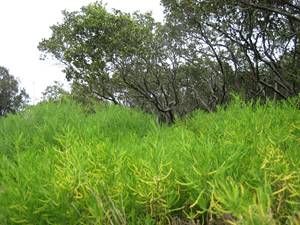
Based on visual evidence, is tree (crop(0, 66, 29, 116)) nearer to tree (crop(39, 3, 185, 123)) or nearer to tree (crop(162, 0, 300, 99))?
tree (crop(39, 3, 185, 123))

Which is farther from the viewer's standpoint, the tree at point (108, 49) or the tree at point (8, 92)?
the tree at point (8, 92)

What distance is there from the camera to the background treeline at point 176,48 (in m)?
16.3

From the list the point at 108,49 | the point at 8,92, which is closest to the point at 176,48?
the point at 108,49

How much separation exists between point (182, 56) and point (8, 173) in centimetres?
2288

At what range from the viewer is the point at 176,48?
80.3 feet

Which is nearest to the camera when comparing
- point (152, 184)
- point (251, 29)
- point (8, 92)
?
point (152, 184)

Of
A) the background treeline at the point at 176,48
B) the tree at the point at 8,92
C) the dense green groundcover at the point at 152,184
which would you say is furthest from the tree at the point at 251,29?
the tree at the point at 8,92

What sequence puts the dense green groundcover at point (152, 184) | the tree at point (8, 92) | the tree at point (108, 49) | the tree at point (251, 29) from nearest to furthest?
the dense green groundcover at point (152, 184)
the tree at point (251, 29)
the tree at point (108, 49)
the tree at point (8, 92)

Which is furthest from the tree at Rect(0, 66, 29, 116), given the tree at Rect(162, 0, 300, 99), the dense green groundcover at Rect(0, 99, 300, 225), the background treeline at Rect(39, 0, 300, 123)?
the dense green groundcover at Rect(0, 99, 300, 225)

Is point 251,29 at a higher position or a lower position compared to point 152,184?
higher

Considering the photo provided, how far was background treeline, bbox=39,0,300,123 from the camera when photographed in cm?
1630

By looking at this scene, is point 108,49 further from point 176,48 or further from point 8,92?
point 8,92

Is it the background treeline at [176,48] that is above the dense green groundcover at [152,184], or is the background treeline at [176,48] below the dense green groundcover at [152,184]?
above

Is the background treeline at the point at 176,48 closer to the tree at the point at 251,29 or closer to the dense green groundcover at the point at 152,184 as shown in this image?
the tree at the point at 251,29
